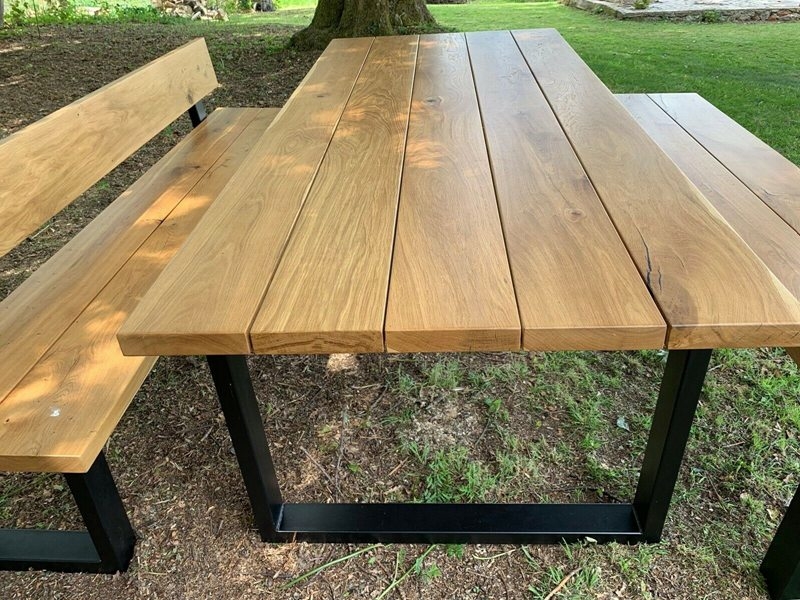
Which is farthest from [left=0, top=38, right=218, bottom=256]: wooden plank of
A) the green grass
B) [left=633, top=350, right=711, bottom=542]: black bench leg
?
the green grass

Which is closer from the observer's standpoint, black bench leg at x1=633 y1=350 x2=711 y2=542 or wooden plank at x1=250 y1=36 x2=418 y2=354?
wooden plank at x1=250 y1=36 x2=418 y2=354

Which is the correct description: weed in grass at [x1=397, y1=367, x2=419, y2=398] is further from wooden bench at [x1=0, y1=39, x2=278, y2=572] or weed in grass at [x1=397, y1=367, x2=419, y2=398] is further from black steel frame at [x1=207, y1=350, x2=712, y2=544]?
wooden bench at [x1=0, y1=39, x2=278, y2=572]

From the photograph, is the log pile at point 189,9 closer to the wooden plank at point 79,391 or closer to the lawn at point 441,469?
the lawn at point 441,469

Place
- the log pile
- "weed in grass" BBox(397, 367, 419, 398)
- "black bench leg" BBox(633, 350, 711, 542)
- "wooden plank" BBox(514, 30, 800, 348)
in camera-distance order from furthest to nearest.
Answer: the log pile → "weed in grass" BBox(397, 367, 419, 398) → "black bench leg" BBox(633, 350, 711, 542) → "wooden plank" BBox(514, 30, 800, 348)

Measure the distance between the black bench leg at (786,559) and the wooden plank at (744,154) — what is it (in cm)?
80

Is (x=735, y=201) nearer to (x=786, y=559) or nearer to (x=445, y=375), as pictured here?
(x=786, y=559)

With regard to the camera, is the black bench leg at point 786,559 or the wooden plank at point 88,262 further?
the wooden plank at point 88,262

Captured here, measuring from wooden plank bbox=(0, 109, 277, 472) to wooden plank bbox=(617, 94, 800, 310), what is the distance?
1486 millimetres

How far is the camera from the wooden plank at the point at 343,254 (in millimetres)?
1046

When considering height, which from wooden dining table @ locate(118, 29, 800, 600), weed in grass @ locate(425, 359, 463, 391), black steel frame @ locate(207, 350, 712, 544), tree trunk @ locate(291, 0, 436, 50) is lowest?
weed in grass @ locate(425, 359, 463, 391)

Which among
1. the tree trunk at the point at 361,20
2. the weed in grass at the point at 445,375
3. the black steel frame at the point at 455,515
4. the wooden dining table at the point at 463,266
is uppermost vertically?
the wooden dining table at the point at 463,266

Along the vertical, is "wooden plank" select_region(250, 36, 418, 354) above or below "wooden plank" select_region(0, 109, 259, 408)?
above

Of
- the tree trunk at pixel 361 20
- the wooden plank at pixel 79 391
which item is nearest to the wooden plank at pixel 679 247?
the wooden plank at pixel 79 391

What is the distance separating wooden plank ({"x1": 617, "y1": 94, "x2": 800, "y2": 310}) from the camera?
160 cm
